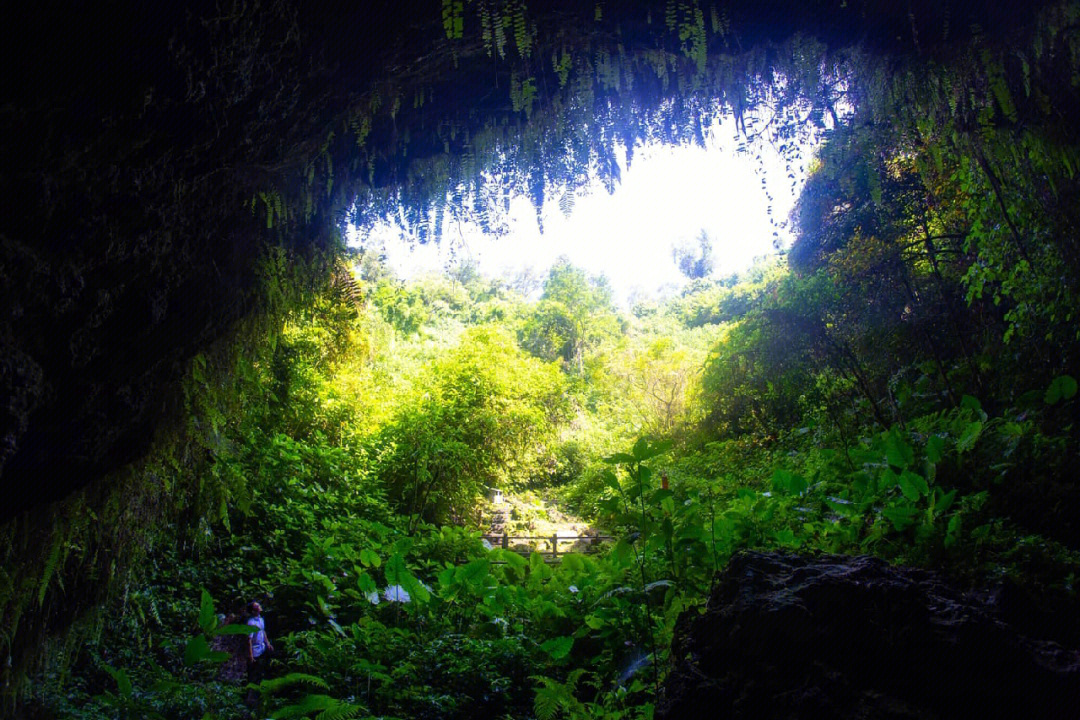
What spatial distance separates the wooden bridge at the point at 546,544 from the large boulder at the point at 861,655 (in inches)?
360

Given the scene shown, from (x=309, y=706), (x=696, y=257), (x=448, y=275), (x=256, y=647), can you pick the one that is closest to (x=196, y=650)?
(x=309, y=706)

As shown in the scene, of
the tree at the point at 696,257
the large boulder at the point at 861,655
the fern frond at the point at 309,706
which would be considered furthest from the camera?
the tree at the point at 696,257

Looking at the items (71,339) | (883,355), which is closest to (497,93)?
(71,339)

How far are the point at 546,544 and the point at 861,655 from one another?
37.6 feet

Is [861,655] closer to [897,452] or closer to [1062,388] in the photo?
[897,452]

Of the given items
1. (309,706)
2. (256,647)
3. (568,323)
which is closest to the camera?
(309,706)

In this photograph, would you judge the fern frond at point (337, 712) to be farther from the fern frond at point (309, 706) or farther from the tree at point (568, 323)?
the tree at point (568, 323)

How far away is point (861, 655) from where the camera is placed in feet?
6.39

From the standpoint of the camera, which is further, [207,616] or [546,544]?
[546,544]

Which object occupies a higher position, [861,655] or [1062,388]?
[1062,388]

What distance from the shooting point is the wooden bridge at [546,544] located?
11.5 metres

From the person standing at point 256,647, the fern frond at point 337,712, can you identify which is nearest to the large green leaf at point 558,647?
the fern frond at point 337,712

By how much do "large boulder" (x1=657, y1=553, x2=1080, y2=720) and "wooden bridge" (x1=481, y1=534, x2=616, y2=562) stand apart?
914cm

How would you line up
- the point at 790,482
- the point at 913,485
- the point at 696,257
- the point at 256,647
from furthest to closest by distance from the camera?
the point at 696,257 < the point at 256,647 < the point at 790,482 < the point at 913,485
